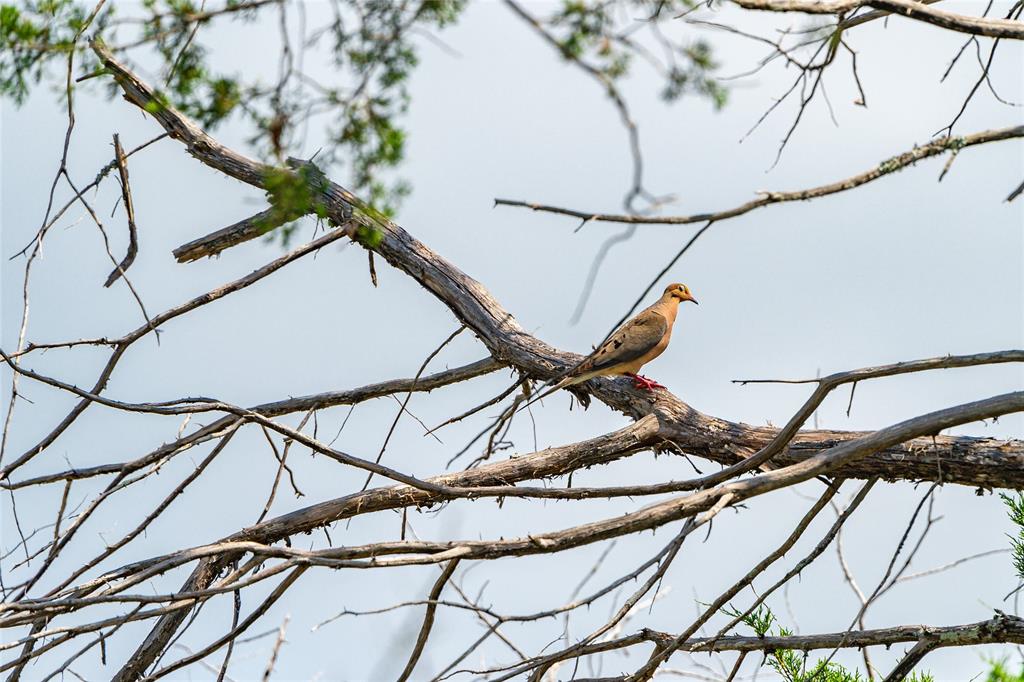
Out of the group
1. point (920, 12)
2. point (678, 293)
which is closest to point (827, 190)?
point (920, 12)

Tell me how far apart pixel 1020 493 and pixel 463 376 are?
2.68m

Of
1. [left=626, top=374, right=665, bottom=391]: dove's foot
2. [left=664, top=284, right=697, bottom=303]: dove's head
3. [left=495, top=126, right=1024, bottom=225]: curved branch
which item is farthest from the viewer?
[left=664, top=284, right=697, bottom=303]: dove's head

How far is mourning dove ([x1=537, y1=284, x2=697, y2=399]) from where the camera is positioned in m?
5.11

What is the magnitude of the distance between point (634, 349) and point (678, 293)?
1.43 metres

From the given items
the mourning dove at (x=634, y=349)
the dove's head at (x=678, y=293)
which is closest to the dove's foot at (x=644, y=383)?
the mourning dove at (x=634, y=349)

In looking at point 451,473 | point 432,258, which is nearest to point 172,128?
point 432,258

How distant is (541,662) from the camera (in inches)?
151

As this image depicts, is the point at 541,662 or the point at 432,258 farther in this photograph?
the point at 432,258

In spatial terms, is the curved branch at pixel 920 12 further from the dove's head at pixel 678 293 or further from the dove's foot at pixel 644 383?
the dove's head at pixel 678 293

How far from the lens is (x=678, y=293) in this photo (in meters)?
6.71

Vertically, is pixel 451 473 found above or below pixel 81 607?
above

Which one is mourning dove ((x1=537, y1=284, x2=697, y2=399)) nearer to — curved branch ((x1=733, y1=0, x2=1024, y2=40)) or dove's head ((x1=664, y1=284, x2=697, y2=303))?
dove's head ((x1=664, y1=284, x2=697, y2=303))

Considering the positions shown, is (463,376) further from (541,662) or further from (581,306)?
(581,306)

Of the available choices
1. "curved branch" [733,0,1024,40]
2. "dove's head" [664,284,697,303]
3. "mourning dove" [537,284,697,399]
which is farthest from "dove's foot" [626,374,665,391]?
"curved branch" [733,0,1024,40]
